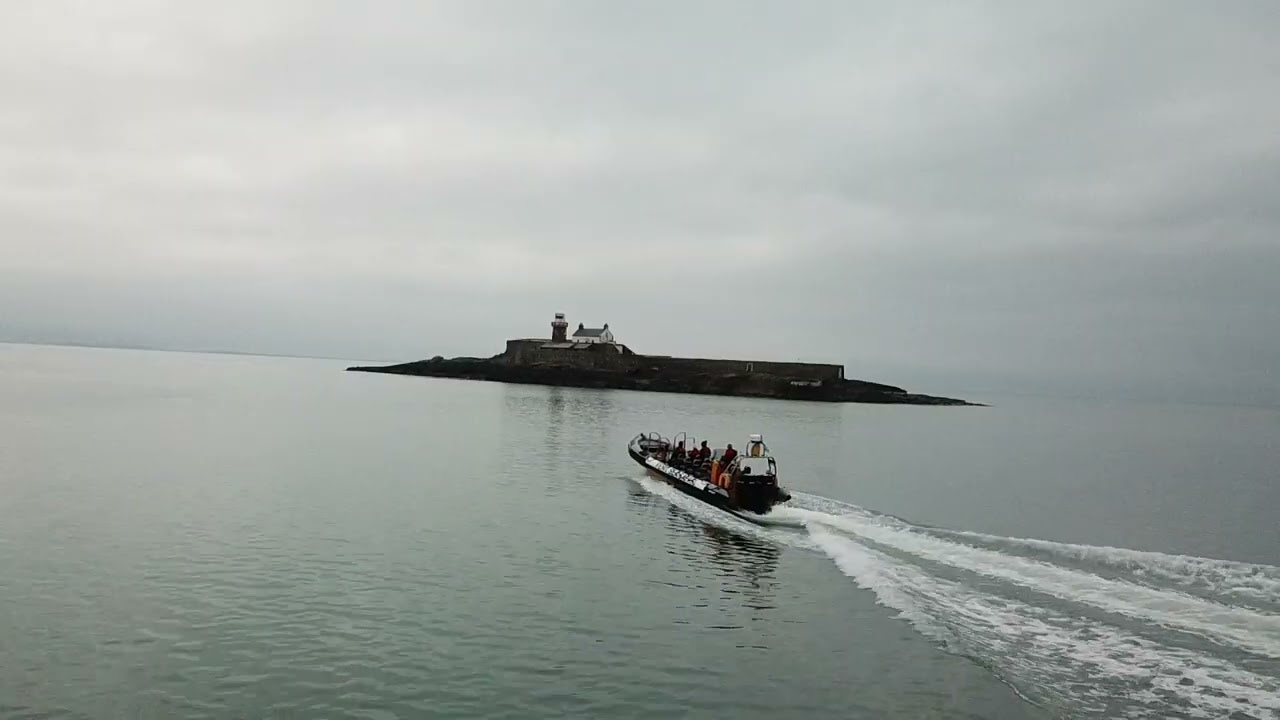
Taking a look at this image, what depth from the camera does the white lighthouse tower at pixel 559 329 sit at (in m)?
146

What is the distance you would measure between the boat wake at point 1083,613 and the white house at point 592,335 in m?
117

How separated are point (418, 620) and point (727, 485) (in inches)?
603

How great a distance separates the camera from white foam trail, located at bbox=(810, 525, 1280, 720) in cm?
1242

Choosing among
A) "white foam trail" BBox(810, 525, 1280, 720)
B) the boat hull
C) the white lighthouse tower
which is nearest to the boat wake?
"white foam trail" BBox(810, 525, 1280, 720)

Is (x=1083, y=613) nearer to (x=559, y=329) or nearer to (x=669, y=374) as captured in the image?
(x=669, y=374)

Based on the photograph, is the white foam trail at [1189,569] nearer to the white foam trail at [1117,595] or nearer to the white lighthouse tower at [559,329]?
the white foam trail at [1117,595]

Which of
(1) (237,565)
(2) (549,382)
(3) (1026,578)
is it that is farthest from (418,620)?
(2) (549,382)

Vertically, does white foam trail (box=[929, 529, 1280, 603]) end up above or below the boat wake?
above

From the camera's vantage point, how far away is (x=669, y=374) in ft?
438

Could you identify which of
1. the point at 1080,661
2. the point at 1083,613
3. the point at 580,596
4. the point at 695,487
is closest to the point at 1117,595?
the point at 1083,613

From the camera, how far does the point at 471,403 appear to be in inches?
3270

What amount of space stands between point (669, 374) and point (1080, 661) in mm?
119675

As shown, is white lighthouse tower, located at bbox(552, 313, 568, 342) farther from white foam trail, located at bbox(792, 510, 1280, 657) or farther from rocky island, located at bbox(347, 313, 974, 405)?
white foam trail, located at bbox(792, 510, 1280, 657)

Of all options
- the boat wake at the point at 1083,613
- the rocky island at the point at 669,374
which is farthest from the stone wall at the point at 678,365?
the boat wake at the point at 1083,613
